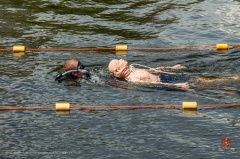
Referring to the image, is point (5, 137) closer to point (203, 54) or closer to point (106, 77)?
point (106, 77)

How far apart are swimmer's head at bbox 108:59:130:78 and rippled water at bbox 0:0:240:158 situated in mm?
186

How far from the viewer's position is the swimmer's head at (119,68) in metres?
12.7

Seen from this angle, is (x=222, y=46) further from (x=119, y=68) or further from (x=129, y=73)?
(x=119, y=68)

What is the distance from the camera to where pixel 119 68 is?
1270cm

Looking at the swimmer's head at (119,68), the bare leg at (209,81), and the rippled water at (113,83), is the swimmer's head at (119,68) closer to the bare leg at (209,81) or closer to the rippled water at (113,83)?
the rippled water at (113,83)

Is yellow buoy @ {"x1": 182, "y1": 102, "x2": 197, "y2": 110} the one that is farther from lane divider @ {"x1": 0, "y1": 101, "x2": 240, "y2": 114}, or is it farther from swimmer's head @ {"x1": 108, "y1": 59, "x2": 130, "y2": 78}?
swimmer's head @ {"x1": 108, "y1": 59, "x2": 130, "y2": 78}

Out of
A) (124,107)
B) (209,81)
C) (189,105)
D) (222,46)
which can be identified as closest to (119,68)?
(124,107)

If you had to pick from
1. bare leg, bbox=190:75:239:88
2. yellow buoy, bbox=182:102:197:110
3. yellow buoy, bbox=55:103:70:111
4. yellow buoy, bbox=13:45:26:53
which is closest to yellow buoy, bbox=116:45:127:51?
yellow buoy, bbox=13:45:26:53

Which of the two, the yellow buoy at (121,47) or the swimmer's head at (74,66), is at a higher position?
the yellow buoy at (121,47)

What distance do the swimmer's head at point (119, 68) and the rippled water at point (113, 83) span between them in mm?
186

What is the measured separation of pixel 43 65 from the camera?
13.9 metres

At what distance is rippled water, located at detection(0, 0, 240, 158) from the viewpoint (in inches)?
397

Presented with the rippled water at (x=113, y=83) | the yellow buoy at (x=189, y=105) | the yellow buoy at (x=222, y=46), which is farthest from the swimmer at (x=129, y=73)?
the yellow buoy at (x=222, y=46)

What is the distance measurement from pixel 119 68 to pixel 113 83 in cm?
31
